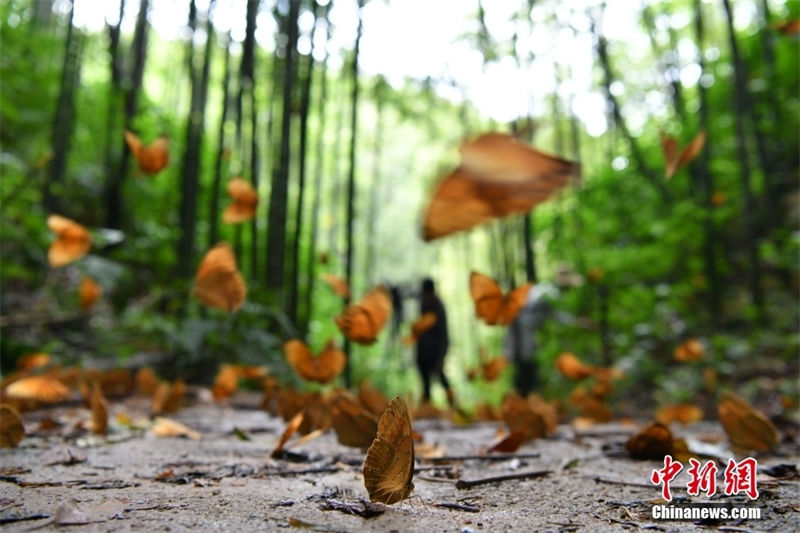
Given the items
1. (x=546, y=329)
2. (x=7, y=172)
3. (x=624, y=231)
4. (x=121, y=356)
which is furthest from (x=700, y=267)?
(x=7, y=172)

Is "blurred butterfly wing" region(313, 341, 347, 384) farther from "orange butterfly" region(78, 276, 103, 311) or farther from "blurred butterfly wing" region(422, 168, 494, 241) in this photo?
"orange butterfly" region(78, 276, 103, 311)

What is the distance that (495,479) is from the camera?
4.56ft

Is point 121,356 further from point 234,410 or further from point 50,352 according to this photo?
point 234,410

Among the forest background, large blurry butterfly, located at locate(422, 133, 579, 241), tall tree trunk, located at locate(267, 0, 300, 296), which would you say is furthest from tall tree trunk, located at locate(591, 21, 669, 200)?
large blurry butterfly, located at locate(422, 133, 579, 241)

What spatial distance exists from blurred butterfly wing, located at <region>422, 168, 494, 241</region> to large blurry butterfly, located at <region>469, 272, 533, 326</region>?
82cm

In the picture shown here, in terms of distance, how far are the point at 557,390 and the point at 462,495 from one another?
608 cm

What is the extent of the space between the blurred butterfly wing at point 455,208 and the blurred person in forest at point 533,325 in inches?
208

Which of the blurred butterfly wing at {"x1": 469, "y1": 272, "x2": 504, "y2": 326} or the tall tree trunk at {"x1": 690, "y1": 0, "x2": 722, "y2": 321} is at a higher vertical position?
the tall tree trunk at {"x1": 690, "y1": 0, "x2": 722, "y2": 321}

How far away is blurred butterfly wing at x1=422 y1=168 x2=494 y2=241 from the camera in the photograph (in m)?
0.93

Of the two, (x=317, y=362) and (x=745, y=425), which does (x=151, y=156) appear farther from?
(x=745, y=425)

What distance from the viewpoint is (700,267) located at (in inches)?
261

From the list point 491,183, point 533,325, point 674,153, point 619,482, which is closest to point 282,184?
point 674,153

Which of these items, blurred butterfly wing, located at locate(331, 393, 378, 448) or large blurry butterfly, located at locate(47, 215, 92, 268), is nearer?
blurred butterfly wing, located at locate(331, 393, 378, 448)

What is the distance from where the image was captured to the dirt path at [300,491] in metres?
0.90
